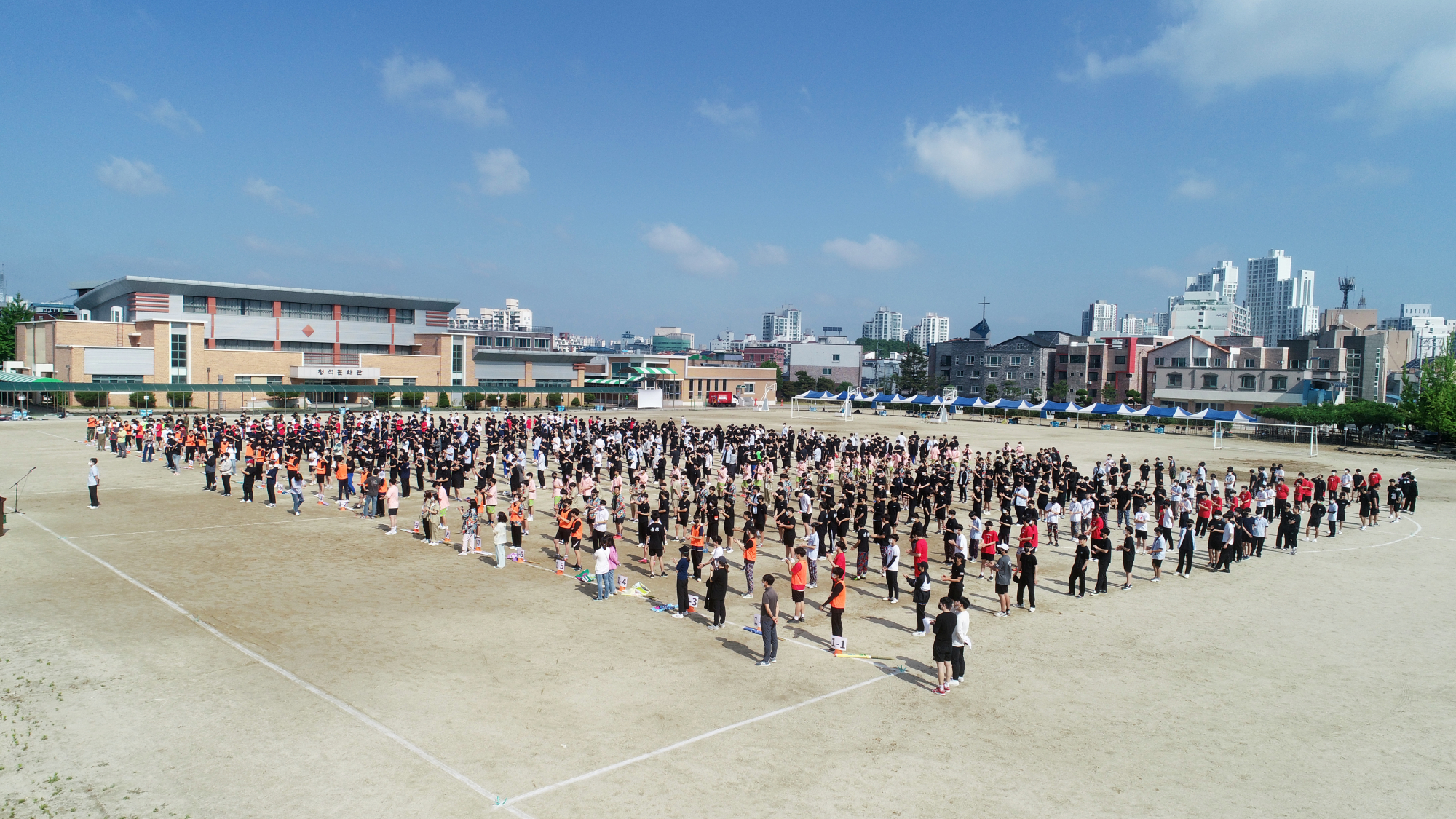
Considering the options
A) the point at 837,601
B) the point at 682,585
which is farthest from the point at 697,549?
the point at 837,601

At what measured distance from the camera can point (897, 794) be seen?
7773mm

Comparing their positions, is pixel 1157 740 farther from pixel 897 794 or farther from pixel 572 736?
pixel 572 736

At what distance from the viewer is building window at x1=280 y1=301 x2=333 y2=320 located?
70.6 meters

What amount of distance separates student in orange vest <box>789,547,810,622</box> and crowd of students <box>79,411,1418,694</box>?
37 millimetres

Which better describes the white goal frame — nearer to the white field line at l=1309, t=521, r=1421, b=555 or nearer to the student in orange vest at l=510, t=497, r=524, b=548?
the white field line at l=1309, t=521, r=1421, b=555

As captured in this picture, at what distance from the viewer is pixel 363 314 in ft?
248

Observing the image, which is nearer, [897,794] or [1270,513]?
[897,794]

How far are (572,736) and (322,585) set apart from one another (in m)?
8.10

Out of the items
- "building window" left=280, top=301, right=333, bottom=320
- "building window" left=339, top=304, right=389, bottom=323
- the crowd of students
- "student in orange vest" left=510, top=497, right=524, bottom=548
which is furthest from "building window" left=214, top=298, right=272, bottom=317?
"student in orange vest" left=510, top=497, right=524, bottom=548

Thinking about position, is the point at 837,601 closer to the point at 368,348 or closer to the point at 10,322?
the point at 368,348

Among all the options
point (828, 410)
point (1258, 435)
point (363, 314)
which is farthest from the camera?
point (828, 410)

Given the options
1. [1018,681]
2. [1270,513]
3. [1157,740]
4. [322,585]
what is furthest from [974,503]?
[322,585]

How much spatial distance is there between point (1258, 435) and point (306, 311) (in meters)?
77.7

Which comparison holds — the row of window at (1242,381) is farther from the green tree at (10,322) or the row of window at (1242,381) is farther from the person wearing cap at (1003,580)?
the green tree at (10,322)
